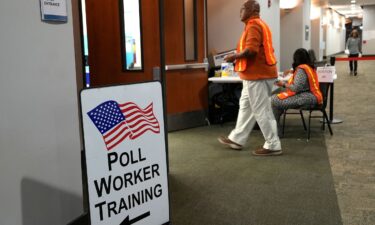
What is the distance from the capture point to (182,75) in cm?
598

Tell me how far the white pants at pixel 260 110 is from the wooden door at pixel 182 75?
1.49 meters

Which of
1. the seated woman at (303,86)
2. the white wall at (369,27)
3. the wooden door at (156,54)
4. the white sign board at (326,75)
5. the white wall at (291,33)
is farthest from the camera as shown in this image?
the white wall at (369,27)

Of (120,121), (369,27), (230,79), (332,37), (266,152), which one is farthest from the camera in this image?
(332,37)

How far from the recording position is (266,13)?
7.05 m

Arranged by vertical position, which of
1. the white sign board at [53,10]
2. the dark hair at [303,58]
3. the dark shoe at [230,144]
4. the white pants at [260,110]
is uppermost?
the white sign board at [53,10]

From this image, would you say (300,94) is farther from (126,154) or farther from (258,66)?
(126,154)

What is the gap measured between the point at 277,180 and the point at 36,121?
2.20m

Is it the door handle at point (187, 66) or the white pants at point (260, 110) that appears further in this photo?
the door handle at point (187, 66)

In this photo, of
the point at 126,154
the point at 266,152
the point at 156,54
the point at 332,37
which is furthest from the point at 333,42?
the point at 126,154

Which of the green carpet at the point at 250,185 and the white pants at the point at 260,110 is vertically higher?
the white pants at the point at 260,110

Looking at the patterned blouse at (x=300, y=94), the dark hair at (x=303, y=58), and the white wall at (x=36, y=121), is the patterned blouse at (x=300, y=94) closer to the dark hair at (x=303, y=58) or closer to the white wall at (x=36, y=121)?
the dark hair at (x=303, y=58)

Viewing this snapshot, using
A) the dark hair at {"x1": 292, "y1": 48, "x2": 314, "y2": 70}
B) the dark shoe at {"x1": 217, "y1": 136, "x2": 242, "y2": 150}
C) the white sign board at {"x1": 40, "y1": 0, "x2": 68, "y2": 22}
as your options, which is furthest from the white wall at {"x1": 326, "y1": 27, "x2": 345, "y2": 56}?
the white sign board at {"x1": 40, "y1": 0, "x2": 68, "y2": 22}

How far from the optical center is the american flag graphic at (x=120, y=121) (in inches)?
74.1

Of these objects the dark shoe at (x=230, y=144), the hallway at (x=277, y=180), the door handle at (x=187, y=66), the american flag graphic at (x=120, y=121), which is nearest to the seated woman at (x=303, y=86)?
the hallway at (x=277, y=180)
